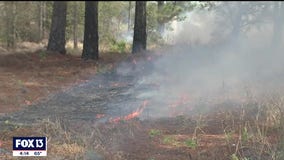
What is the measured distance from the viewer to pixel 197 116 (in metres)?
8.97

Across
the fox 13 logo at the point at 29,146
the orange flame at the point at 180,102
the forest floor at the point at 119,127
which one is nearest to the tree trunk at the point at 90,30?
the forest floor at the point at 119,127

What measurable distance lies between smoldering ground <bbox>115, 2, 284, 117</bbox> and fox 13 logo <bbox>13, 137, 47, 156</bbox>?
13.5 ft

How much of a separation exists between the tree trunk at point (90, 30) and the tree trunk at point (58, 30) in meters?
1.01

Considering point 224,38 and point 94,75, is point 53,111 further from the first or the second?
point 224,38

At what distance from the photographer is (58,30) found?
19594mm

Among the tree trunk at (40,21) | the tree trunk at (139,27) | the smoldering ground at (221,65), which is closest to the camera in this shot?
the smoldering ground at (221,65)

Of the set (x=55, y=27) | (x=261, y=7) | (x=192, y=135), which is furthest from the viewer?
(x=261, y=7)

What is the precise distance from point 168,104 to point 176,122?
7.00 ft

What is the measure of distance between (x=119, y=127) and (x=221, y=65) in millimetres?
10211

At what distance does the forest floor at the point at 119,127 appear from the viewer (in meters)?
6.53

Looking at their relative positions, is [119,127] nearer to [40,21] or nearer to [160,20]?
[40,21]

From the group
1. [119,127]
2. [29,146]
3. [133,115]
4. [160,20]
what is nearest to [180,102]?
[133,115]

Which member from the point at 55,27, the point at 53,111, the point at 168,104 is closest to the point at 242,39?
the point at 55,27

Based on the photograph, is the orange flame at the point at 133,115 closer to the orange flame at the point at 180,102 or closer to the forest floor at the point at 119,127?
the forest floor at the point at 119,127
